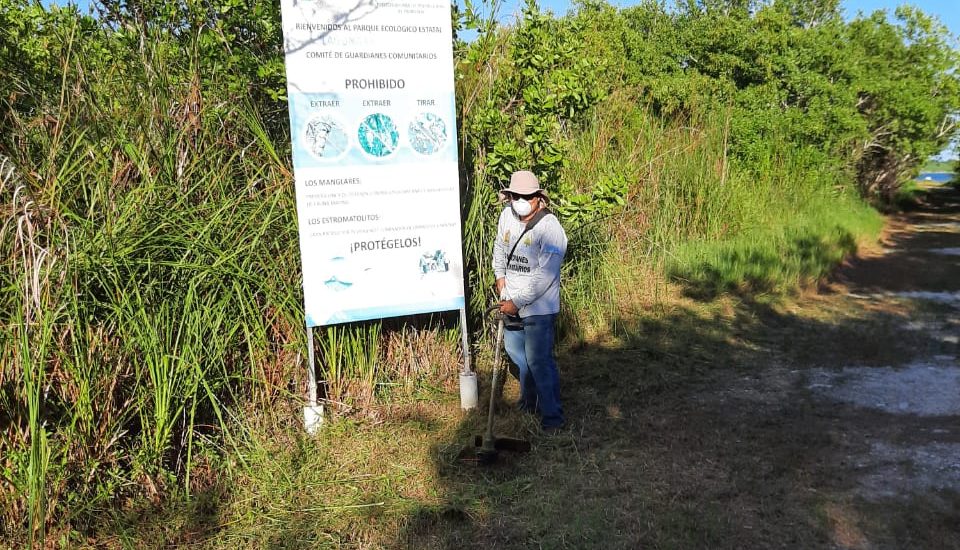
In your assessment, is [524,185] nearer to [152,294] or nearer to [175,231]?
[175,231]

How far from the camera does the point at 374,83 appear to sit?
16.1ft

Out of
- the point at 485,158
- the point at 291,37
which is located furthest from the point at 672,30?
the point at 291,37

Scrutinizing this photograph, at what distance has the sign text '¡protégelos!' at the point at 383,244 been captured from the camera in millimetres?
4918

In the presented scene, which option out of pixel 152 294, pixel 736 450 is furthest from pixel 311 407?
pixel 736 450

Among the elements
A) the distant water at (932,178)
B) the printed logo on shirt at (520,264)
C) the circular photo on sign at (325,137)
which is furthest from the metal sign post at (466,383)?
the distant water at (932,178)

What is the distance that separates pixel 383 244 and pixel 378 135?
72 centimetres

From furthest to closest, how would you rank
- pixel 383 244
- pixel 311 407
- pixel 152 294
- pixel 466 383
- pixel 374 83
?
1. pixel 466 383
2. pixel 383 244
3. pixel 374 83
4. pixel 311 407
5. pixel 152 294

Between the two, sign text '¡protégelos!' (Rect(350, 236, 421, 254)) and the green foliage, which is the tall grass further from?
sign text '¡protégelos!' (Rect(350, 236, 421, 254))

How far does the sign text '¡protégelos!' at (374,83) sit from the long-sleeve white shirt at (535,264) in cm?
118

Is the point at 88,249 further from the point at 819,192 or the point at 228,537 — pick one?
the point at 819,192

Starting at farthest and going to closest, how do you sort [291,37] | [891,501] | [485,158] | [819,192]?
[819,192] < [485,158] < [291,37] < [891,501]

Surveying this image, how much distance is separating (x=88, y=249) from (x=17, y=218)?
1.15 feet

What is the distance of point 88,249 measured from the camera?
12.7 feet

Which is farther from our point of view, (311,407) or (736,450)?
(736,450)
